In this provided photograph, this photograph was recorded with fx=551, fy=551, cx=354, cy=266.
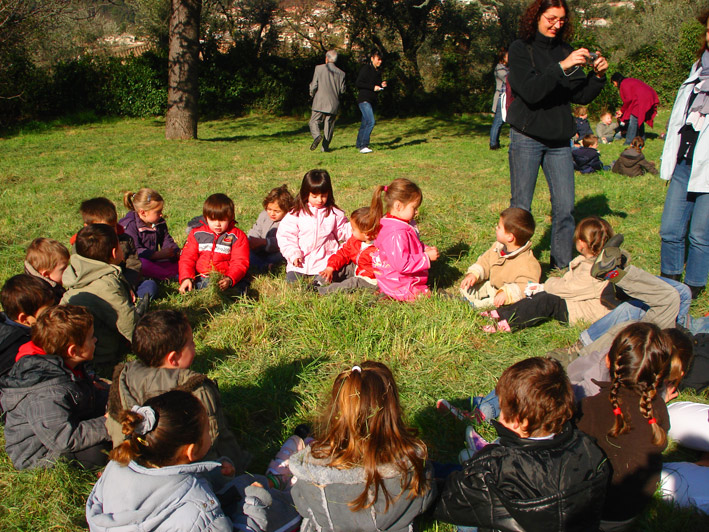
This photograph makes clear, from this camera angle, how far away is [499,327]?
4.10 meters

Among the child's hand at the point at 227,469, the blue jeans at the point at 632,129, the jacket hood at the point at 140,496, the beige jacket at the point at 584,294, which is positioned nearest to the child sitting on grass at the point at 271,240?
the beige jacket at the point at 584,294

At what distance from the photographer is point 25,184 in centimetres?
909

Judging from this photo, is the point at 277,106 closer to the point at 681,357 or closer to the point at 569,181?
the point at 569,181

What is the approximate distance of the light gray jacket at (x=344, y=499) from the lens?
2164mm

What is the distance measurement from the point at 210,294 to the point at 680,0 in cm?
3463

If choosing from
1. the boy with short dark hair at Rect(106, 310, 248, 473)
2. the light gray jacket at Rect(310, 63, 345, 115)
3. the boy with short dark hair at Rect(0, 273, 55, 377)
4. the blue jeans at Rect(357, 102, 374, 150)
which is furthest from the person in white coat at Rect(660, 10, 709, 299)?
the light gray jacket at Rect(310, 63, 345, 115)

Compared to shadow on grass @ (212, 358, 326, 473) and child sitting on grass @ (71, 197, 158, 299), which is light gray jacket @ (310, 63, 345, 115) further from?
shadow on grass @ (212, 358, 326, 473)

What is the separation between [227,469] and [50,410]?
0.95 metres

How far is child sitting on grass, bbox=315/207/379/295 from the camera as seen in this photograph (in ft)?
15.7

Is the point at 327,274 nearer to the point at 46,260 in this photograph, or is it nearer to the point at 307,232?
the point at 307,232

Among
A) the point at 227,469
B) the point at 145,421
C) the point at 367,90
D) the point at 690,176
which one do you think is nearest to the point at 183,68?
the point at 367,90

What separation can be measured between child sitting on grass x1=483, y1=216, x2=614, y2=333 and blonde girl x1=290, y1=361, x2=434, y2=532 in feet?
6.53

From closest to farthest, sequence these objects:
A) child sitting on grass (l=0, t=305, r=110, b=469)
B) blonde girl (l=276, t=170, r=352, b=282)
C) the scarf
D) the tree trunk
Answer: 1. child sitting on grass (l=0, t=305, r=110, b=469)
2. the scarf
3. blonde girl (l=276, t=170, r=352, b=282)
4. the tree trunk

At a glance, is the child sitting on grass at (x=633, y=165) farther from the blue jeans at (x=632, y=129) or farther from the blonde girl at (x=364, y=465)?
the blonde girl at (x=364, y=465)
